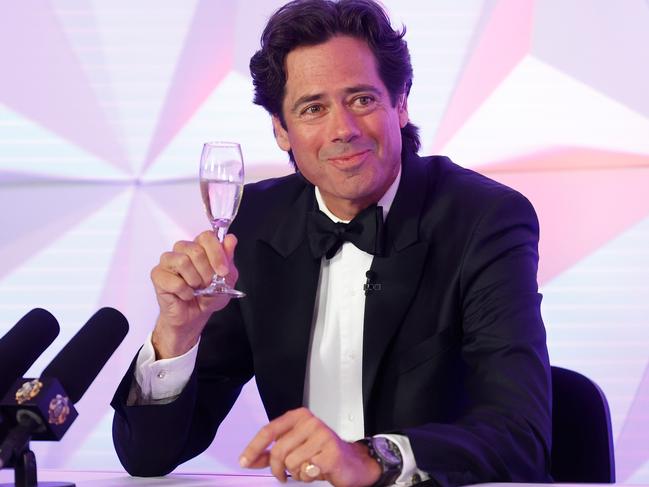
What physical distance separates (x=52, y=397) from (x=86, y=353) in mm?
201

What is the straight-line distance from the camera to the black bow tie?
276cm

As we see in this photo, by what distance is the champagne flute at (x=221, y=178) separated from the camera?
214cm

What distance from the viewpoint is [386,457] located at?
1.95m

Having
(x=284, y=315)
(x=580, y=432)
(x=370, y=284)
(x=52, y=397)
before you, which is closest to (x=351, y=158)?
(x=370, y=284)

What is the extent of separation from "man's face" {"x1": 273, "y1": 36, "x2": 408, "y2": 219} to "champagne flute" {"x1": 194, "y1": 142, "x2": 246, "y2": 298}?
643 mm

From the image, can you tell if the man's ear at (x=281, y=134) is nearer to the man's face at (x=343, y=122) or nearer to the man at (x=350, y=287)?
the man at (x=350, y=287)

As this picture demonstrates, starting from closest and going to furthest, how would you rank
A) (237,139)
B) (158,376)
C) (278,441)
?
(278,441) < (158,376) < (237,139)

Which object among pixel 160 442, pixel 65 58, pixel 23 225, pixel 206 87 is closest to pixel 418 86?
pixel 206 87

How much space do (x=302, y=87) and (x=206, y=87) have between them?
1.63 m

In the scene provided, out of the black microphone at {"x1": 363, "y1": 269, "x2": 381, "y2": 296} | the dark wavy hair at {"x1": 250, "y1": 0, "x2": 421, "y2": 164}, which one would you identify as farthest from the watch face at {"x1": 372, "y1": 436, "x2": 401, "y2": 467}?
the dark wavy hair at {"x1": 250, "y1": 0, "x2": 421, "y2": 164}

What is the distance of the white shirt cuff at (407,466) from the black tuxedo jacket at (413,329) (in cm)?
19

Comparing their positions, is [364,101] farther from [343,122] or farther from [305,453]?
[305,453]

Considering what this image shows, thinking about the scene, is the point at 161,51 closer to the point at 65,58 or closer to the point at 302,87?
the point at 65,58

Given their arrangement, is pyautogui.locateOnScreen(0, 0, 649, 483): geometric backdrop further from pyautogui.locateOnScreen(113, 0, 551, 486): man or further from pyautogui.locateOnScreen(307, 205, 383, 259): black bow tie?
pyautogui.locateOnScreen(307, 205, 383, 259): black bow tie
